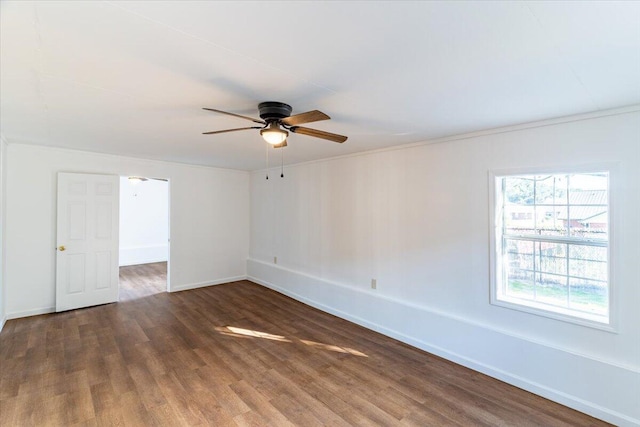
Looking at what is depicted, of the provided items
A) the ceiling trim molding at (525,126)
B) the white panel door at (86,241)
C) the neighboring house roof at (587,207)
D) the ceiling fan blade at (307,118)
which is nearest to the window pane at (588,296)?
the neighboring house roof at (587,207)

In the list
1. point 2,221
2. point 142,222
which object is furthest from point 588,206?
point 142,222

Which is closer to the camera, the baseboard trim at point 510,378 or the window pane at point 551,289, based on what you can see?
the baseboard trim at point 510,378

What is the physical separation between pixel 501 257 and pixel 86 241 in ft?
19.1

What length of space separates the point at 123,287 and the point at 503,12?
6.98 meters

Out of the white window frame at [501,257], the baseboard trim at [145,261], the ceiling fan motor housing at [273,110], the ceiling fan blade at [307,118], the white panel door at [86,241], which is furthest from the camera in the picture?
the baseboard trim at [145,261]

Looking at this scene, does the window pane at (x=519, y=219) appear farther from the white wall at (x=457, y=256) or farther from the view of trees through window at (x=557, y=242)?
the white wall at (x=457, y=256)

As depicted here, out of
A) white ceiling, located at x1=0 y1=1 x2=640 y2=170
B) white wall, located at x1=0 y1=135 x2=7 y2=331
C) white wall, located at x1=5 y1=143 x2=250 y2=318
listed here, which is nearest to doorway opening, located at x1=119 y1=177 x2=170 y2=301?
white wall, located at x1=5 y1=143 x2=250 y2=318

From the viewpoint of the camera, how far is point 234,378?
9.18ft

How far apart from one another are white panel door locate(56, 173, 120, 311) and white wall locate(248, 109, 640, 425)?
299 centimetres

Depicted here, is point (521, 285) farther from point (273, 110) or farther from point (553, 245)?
point (273, 110)

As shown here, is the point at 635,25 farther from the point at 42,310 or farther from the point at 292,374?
the point at 42,310

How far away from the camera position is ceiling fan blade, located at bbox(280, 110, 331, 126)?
189 centimetres

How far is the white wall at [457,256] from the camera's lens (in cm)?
230

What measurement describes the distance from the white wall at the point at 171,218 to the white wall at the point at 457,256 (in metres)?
1.67
